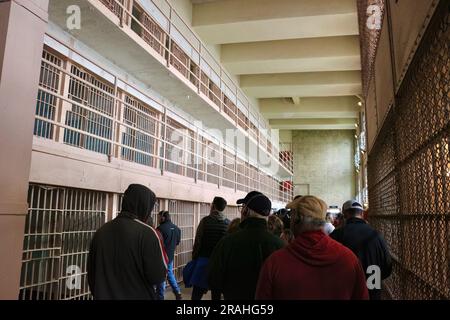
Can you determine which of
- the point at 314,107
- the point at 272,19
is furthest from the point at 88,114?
the point at 314,107

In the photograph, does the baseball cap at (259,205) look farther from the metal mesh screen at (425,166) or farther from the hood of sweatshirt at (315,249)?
the metal mesh screen at (425,166)

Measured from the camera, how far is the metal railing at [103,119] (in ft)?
15.8

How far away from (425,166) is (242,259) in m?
1.28

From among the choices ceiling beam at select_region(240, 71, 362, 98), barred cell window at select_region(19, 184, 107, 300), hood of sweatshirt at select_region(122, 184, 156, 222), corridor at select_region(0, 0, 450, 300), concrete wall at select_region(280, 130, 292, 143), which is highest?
ceiling beam at select_region(240, 71, 362, 98)

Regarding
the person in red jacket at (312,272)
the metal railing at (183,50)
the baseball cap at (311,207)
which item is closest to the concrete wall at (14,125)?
the person in red jacket at (312,272)

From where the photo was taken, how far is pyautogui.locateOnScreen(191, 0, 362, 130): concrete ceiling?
9047 millimetres

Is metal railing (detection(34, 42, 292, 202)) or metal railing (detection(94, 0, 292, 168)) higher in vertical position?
metal railing (detection(94, 0, 292, 168))

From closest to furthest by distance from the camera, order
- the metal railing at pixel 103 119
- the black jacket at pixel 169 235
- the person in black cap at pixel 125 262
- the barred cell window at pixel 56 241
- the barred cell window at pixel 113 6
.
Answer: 1. the person in black cap at pixel 125 262
2. the barred cell window at pixel 56 241
3. the metal railing at pixel 103 119
4. the black jacket at pixel 169 235
5. the barred cell window at pixel 113 6

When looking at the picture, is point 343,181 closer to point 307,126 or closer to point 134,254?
point 307,126

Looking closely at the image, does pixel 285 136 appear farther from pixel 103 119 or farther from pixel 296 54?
pixel 103 119

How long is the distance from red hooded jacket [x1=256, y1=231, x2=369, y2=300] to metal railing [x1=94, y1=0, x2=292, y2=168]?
5261mm

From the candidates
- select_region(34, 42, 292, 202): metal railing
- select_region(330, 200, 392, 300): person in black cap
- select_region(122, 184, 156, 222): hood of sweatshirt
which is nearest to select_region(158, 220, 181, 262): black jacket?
select_region(34, 42, 292, 202): metal railing

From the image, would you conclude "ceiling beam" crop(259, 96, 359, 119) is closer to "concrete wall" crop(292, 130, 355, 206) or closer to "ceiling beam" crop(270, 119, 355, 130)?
"ceiling beam" crop(270, 119, 355, 130)
